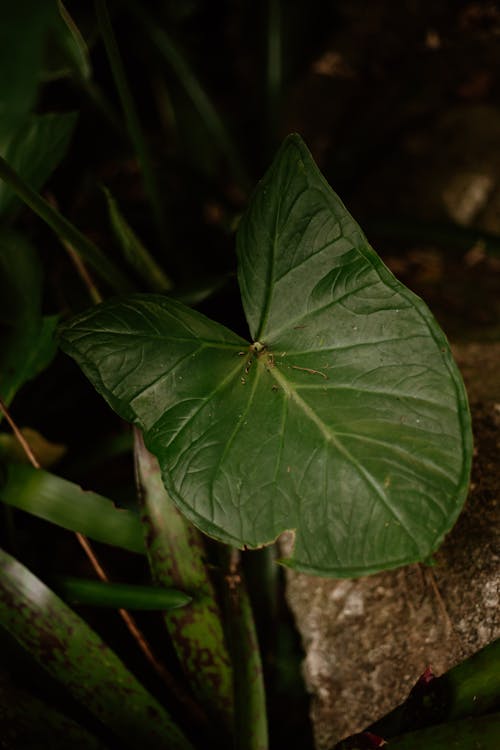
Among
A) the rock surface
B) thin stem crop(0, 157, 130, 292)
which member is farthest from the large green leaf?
the rock surface

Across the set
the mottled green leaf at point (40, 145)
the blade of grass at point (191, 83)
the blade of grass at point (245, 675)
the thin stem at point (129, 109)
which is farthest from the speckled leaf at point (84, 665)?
the blade of grass at point (191, 83)

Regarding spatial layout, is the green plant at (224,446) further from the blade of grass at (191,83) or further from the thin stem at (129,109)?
the blade of grass at (191,83)

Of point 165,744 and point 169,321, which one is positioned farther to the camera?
point 165,744

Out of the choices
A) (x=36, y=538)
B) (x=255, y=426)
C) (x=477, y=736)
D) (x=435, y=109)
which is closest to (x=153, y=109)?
(x=435, y=109)

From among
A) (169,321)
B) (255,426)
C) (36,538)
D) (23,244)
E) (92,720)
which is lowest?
(92,720)

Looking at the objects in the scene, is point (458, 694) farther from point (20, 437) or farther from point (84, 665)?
point (20, 437)

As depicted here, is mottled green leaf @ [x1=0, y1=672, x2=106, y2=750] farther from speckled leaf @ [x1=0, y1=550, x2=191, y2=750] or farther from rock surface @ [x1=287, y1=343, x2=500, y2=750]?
rock surface @ [x1=287, y1=343, x2=500, y2=750]

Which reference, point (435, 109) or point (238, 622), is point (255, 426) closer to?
point (238, 622)
